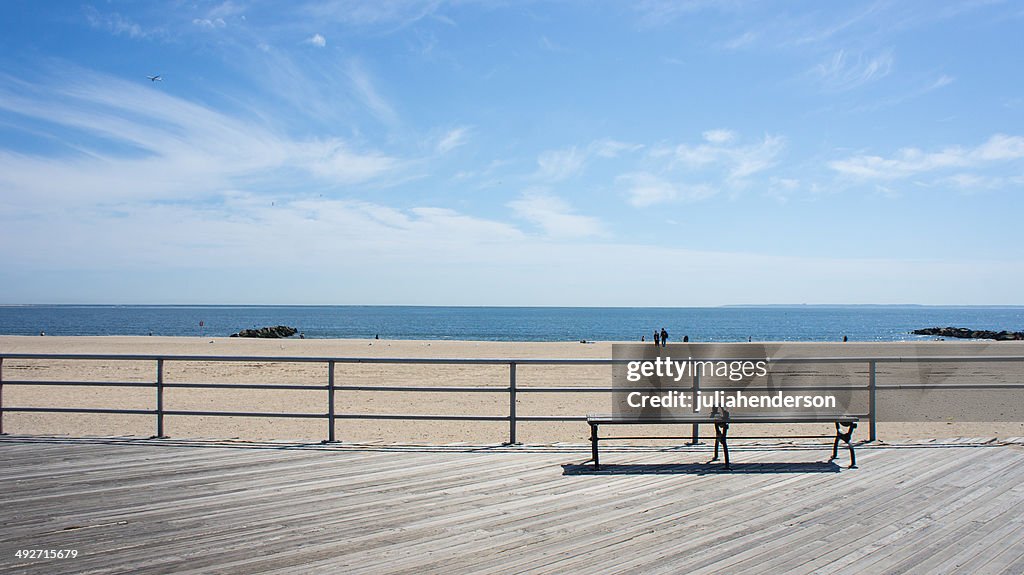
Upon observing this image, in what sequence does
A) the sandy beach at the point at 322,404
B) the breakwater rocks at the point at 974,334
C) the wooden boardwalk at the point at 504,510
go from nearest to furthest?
the wooden boardwalk at the point at 504,510, the sandy beach at the point at 322,404, the breakwater rocks at the point at 974,334

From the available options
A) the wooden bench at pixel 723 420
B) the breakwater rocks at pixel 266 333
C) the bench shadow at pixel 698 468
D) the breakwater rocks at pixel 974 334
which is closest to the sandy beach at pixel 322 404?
the wooden bench at pixel 723 420

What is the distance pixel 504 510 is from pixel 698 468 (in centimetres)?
230

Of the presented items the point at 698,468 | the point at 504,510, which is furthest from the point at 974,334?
the point at 504,510

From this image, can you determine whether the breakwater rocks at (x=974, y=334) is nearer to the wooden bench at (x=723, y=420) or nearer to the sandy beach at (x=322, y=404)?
the sandy beach at (x=322, y=404)

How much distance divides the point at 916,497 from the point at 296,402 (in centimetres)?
1179

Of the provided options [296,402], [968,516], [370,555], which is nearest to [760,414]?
[968,516]

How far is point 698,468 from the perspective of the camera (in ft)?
21.0

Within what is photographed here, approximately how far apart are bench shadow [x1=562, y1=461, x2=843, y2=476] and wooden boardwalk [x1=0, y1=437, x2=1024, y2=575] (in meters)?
0.04

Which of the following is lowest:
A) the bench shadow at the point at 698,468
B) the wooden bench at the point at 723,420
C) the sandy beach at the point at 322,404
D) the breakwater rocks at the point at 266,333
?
the breakwater rocks at the point at 266,333

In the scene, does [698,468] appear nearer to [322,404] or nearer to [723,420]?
[723,420]

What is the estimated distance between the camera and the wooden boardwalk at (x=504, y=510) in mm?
4051

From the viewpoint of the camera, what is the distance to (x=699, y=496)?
5434 millimetres

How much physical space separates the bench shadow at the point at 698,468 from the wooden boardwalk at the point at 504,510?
4 cm

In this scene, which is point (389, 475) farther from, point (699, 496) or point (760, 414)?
point (760, 414)
